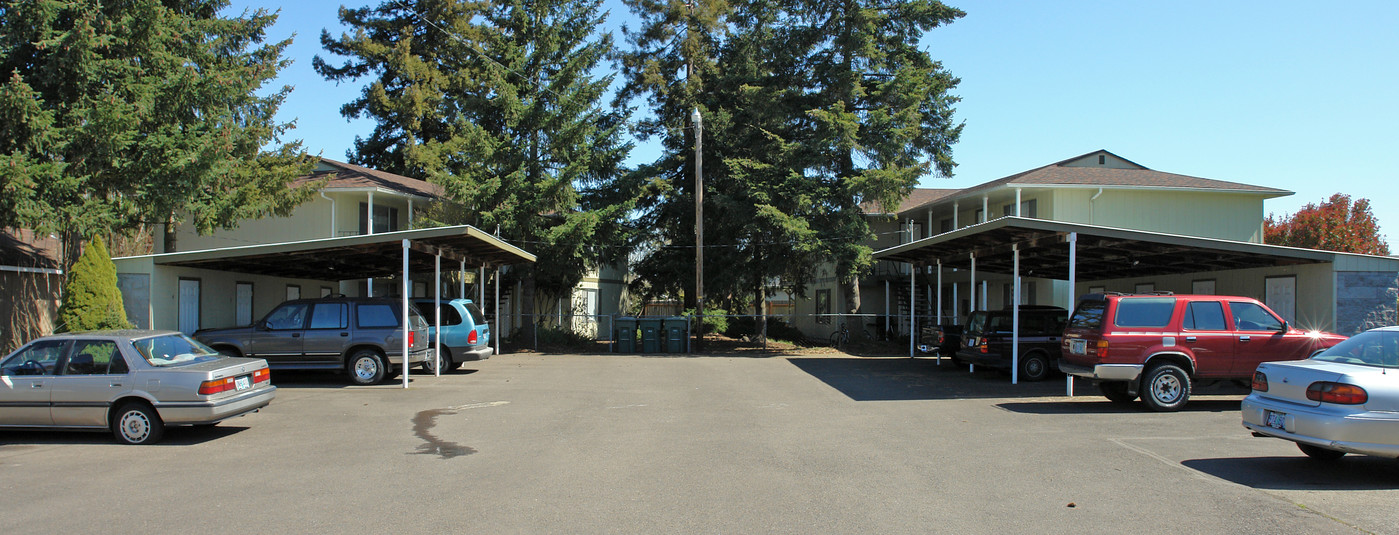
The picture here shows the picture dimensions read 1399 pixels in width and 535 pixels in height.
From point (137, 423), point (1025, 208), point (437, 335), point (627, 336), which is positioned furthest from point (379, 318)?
point (1025, 208)

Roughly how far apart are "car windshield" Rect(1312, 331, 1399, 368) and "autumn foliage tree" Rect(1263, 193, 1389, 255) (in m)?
37.3

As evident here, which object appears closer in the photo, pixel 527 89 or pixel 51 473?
pixel 51 473

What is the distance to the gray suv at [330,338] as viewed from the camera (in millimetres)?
15586

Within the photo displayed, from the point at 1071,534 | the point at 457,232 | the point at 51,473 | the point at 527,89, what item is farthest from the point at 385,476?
the point at 527,89

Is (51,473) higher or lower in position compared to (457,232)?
lower

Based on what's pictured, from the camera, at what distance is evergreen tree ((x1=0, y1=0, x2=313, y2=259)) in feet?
53.1

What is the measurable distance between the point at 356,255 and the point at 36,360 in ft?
30.3

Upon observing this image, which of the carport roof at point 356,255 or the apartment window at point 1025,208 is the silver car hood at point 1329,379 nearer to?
the carport roof at point 356,255

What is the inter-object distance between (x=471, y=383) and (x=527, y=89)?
14.0 meters

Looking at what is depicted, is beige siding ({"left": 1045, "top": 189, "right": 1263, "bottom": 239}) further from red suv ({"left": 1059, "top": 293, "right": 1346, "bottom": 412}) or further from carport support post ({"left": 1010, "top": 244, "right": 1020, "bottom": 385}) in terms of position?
red suv ({"left": 1059, "top": 293, "right": 1346, "bottom": 412})

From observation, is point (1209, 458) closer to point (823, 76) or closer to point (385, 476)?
point (385, 476)

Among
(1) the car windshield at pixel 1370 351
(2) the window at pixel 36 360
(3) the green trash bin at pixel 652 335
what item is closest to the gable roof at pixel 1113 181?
(3) the green trash bin at pixel 652 335

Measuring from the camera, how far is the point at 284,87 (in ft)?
70.4

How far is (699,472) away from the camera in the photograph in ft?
25.3
